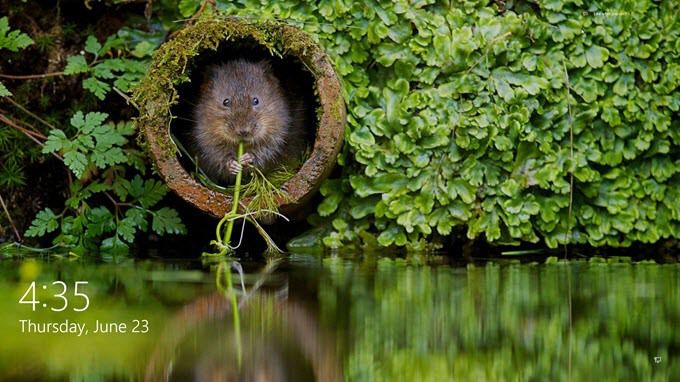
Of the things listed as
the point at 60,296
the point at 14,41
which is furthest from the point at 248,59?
the point at 60,296

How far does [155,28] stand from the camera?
18.4 feet

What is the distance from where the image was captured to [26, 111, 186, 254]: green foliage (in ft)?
16.1

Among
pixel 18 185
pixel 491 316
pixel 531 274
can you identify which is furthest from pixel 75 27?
pixel 491 316

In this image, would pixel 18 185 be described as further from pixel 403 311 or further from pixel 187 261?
pixel 403 311

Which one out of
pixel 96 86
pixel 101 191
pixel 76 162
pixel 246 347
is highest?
pixel 96 86

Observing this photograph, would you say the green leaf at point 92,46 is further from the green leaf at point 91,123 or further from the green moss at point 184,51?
the green moss at point 184,51

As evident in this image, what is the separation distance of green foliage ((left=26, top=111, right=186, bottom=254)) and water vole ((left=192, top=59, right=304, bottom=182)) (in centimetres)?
33

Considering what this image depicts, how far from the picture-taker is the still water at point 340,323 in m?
2.37

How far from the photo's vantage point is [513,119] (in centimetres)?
482

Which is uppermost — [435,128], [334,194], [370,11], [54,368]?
[370,11]

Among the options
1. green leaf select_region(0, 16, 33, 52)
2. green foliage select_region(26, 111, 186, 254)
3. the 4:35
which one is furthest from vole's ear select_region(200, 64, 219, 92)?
the 4:35

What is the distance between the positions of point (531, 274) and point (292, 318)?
1434mm

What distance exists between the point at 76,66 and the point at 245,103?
2.96ft

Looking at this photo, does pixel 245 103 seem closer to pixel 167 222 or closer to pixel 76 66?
pixel 167 222
